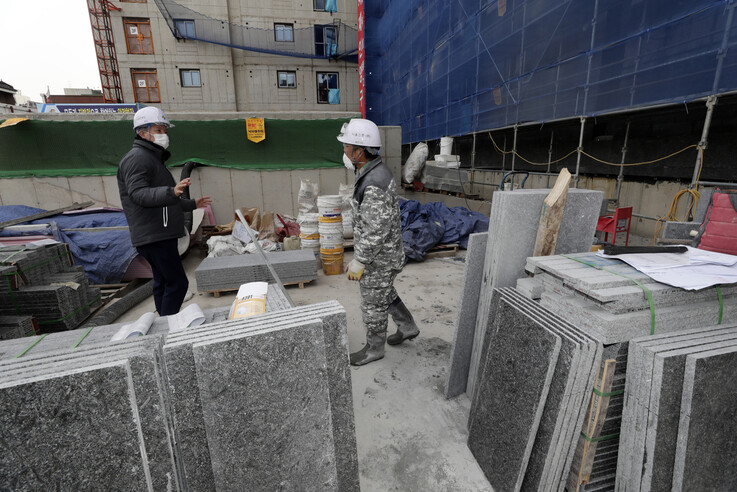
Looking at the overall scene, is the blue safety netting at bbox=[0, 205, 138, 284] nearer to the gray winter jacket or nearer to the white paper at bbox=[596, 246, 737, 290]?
the gray winter jacket

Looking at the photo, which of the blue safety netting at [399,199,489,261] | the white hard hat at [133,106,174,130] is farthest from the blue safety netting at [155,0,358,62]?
the white hard hat at [133,106,174,130]

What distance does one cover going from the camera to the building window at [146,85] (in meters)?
17.2

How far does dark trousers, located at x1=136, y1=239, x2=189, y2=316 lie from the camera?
10.8 feet

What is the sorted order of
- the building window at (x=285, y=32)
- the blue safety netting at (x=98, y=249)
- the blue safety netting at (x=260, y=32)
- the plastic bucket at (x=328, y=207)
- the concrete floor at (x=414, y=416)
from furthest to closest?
the building window at (x=285, y=32), the blue safety netting at (x=260, y=32), the plastic bucket at (x=328, y=207), the blue safety netting at (x=98, y=249), the concrete floor at (x=414, y=416)

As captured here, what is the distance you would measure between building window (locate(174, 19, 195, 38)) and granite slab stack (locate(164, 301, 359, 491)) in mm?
20781

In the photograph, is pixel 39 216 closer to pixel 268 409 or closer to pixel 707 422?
pixel 268 409

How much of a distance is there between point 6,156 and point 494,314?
9128mm

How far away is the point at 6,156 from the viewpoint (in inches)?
254

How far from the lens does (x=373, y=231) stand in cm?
281

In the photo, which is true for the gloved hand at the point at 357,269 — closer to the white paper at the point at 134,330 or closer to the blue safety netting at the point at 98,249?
the white paper at the point at 134,330

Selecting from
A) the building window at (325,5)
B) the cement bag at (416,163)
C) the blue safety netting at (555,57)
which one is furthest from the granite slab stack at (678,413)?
the building window at (325,5)

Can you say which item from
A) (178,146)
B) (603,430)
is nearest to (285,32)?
(178,146)

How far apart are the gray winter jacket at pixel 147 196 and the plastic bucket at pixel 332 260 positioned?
7.71 ft

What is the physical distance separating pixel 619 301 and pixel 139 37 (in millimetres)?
22596
